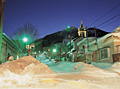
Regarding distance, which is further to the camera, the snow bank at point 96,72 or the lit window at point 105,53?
the lit window at point 105,53

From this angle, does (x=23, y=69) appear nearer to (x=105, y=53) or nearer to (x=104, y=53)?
(x=105, y=53)

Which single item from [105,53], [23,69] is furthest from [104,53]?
[23,69]

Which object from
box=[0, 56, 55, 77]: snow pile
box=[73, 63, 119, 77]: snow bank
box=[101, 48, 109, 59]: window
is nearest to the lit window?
box=[101, 48, 109, 59]: window

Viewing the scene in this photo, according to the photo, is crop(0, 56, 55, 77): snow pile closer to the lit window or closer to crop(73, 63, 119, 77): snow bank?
crop(73, 63, 119, 77): snow bank

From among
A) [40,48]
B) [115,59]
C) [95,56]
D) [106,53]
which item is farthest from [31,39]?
[40,48]

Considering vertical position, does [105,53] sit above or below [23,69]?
above

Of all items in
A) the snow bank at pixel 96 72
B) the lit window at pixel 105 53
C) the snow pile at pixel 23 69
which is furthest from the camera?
the lit window at pixel 105 53

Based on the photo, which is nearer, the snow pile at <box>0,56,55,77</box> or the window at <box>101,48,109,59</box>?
the snow pile at <box>0,56,55,77</box>

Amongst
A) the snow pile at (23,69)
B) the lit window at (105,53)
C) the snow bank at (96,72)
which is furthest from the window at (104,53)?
the snow pile at (23,69)

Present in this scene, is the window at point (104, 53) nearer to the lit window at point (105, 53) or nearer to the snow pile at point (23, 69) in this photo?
the lit window at point (105, 53)

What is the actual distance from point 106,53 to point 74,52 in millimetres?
18203

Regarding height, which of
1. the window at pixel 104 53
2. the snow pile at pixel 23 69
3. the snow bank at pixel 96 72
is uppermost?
the window at pixel 104 53

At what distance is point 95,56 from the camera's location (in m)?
29.9

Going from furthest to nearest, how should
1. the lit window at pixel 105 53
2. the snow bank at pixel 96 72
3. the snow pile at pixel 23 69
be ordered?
the lit window at pixel 105 53, the snow bank at pixel 96 72, the snow pile at pixel 23 69
